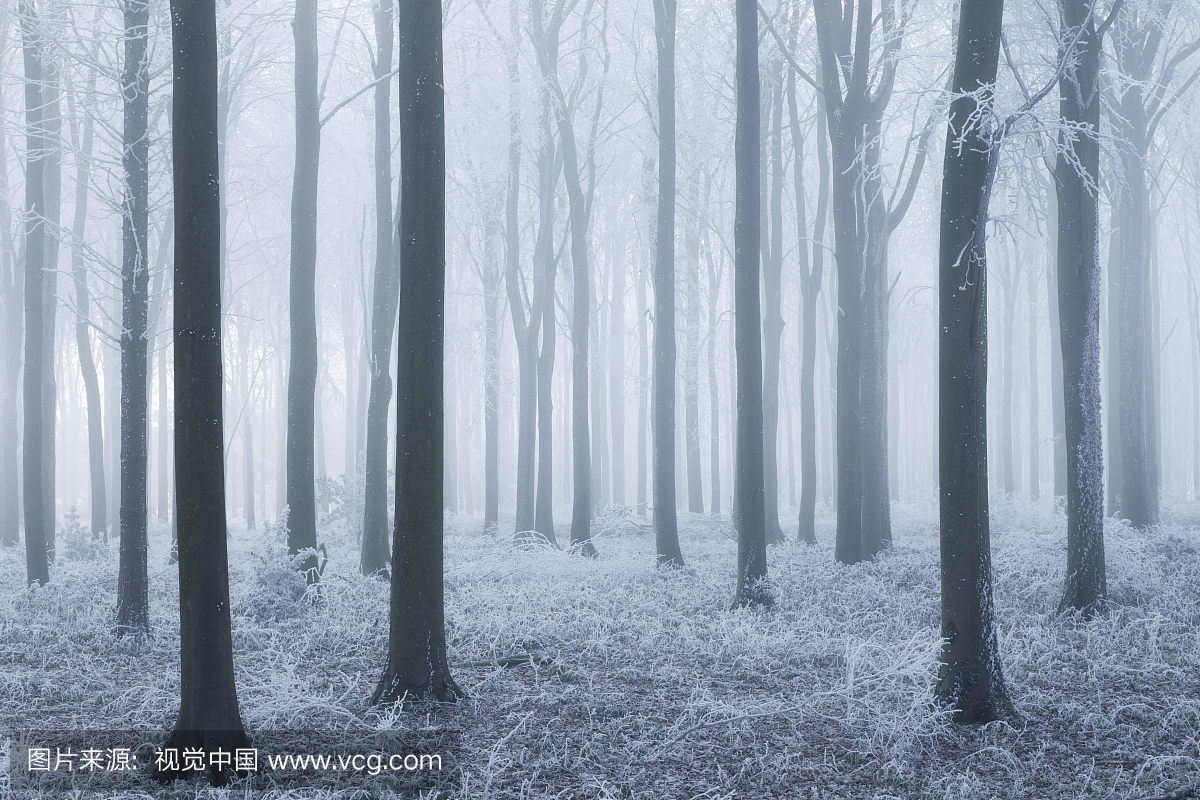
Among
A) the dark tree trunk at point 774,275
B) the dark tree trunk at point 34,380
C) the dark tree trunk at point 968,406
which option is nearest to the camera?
the dark tree trunk at point 968,406

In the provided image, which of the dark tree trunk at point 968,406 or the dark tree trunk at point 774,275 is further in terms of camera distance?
the dark tree trunk at point 774,275

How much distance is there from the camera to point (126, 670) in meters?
7.73

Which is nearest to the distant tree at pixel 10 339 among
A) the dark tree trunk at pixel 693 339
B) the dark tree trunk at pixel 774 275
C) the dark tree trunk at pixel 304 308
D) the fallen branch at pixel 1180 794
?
the dark tree trunk at pixel 304 308

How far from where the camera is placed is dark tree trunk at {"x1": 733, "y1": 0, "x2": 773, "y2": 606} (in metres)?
10.3

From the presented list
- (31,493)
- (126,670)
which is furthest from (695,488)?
(126,670)

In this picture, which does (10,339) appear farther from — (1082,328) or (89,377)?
(1082,328)

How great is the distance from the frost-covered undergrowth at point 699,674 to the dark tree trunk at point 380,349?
78 centimetres

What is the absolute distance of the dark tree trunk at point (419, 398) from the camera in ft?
21.1

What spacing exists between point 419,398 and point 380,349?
7.15 metres

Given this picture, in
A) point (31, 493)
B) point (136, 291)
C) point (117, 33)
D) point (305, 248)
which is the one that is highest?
point (117, 33)

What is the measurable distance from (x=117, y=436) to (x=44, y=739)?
85.5 feet

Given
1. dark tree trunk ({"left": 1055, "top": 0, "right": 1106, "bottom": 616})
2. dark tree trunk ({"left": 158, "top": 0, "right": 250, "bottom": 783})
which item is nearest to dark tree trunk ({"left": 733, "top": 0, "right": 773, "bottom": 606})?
dark tree trunk ({"left": 1055, "top": 0, "right": 1106, "bottom": 616})

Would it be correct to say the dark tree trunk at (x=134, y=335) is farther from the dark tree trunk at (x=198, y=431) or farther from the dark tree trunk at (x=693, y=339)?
the dark tree trunk at (x=693, y=339)

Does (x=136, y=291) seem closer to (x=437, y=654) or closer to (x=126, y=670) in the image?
(x=126, y=670)
